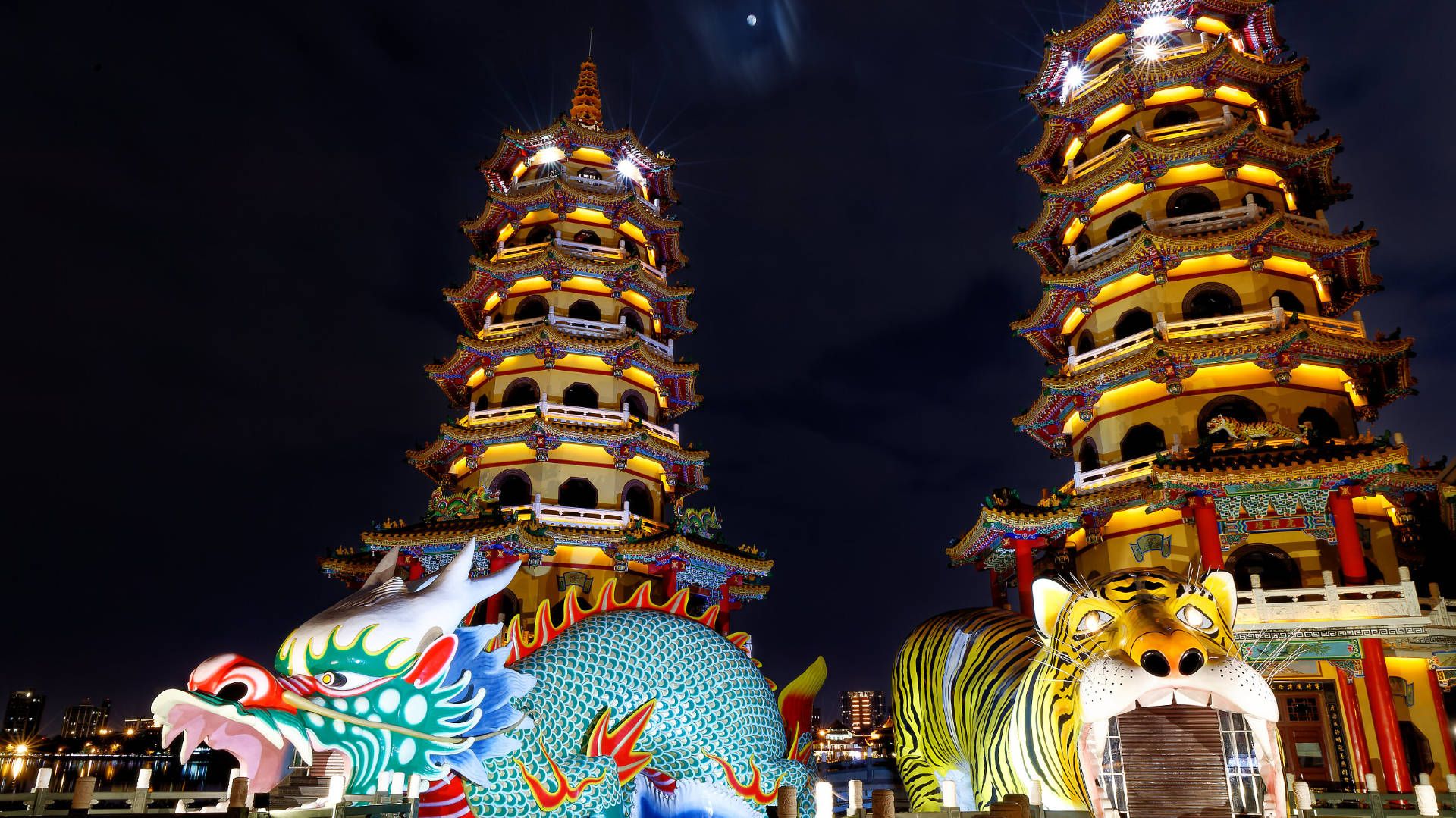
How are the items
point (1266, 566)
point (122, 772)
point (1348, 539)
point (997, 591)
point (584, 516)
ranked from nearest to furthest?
point (1348, 539), point (1266, 566), point (997, 591), point (584, 516), point (122, 772)

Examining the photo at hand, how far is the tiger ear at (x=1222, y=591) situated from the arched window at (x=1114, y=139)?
18200 millimetres

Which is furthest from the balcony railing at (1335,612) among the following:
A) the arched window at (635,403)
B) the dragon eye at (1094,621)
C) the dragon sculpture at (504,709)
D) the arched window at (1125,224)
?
the arched window at (635,403)

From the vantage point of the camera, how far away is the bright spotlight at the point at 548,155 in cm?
2583

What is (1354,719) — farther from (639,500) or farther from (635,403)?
(635,403)

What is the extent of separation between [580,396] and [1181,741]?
1858 centimetres

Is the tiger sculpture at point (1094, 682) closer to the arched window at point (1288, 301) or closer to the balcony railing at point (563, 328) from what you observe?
the arched window at point (1288, 301)

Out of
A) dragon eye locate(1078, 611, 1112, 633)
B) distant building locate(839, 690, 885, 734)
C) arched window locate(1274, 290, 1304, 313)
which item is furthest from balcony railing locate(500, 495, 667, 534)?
distant building locate(839, 690, 885, 734)

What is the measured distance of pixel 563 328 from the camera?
22.5 metres

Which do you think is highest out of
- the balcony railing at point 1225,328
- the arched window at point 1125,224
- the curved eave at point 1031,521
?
the arched window at point 1125,224

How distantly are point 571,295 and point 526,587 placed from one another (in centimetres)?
815

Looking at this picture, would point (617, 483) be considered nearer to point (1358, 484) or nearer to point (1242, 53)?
point (1358, 484)

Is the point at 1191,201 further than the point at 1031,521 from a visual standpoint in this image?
Yes

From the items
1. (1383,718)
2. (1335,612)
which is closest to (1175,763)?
(1335,612)

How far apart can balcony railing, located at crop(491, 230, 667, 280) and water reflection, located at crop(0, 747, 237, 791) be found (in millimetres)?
13785
